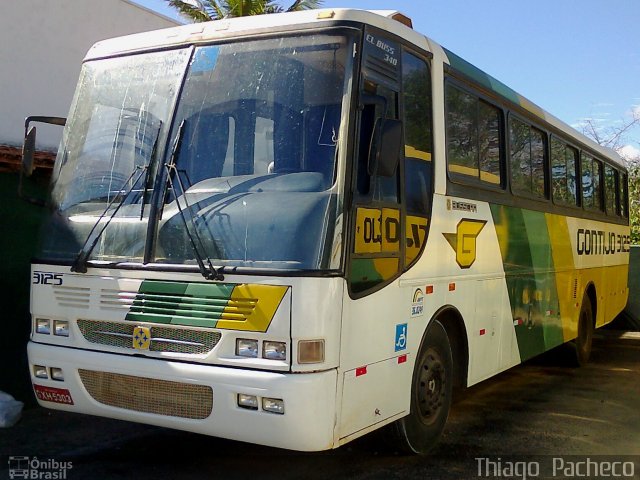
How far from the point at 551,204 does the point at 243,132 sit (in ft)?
15.5

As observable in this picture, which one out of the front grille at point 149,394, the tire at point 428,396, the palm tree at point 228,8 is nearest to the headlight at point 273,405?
the front grille at point 149,394

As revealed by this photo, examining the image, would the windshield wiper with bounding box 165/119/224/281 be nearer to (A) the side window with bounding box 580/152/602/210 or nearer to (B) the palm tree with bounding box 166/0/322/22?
(A) the side window with bounding box 580/152/602/210

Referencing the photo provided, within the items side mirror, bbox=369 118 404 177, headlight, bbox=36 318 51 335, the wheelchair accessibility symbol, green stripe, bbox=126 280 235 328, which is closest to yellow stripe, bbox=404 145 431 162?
side mirror, bbox=369 118 404 177

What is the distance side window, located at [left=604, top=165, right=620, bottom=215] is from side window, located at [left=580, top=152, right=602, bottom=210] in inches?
15.3

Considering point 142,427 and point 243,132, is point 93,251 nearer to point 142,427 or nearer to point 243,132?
point 243,132

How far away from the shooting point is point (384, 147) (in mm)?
4523

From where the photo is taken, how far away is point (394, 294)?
4.91 m

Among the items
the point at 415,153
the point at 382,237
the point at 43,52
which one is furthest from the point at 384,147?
the point at 43,52

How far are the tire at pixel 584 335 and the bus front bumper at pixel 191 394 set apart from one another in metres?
6.36

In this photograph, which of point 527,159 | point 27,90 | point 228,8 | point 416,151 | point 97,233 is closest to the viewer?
point 97,233

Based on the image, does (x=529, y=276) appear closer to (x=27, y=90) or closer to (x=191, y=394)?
(x=191, y=394)

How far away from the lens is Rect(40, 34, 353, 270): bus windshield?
4359mm

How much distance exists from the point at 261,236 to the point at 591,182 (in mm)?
A: 7290

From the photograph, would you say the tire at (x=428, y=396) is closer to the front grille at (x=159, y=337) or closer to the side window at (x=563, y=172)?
the front grille at (x=159, y=337)
